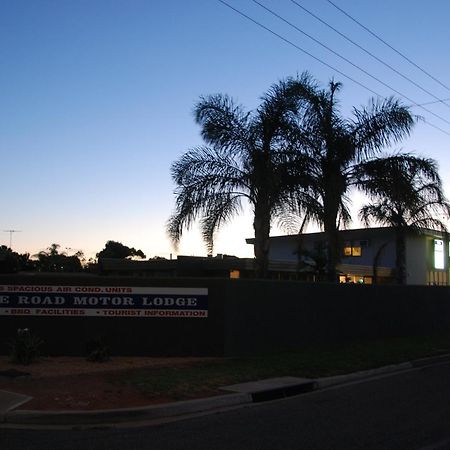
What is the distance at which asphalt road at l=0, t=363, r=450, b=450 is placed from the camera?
24.1ft

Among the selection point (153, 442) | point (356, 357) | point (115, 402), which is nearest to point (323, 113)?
point (356, 357)

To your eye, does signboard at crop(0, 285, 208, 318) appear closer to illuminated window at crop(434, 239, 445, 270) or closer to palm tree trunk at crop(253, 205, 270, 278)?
palm tree trunk at crop(253, 205, 270, 278)

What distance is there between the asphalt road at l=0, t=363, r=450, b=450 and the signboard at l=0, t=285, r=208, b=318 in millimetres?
5176

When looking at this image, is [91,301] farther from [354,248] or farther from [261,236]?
[354,248]

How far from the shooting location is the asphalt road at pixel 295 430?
289 inches

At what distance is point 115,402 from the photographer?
31.5 feet

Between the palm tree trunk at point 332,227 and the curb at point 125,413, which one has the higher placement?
the palm tree trunk at point 332,227

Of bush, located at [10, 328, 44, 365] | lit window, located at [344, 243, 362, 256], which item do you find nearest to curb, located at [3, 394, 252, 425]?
bush, located at [10, 328, 44, 365]

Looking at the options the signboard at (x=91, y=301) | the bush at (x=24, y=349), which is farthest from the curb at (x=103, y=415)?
the signboard at (x=91, y=301)

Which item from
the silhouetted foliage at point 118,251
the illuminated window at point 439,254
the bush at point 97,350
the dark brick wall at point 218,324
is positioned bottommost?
the bush at point 97,350

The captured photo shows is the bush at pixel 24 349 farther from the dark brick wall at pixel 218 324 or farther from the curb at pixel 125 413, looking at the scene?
the curb at pixel 125 413

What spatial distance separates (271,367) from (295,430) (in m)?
5.17

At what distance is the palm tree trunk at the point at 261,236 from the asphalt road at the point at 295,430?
25.1 feet

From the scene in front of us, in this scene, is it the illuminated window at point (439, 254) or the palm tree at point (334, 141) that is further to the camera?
the illuminated window at point (439, 254)
